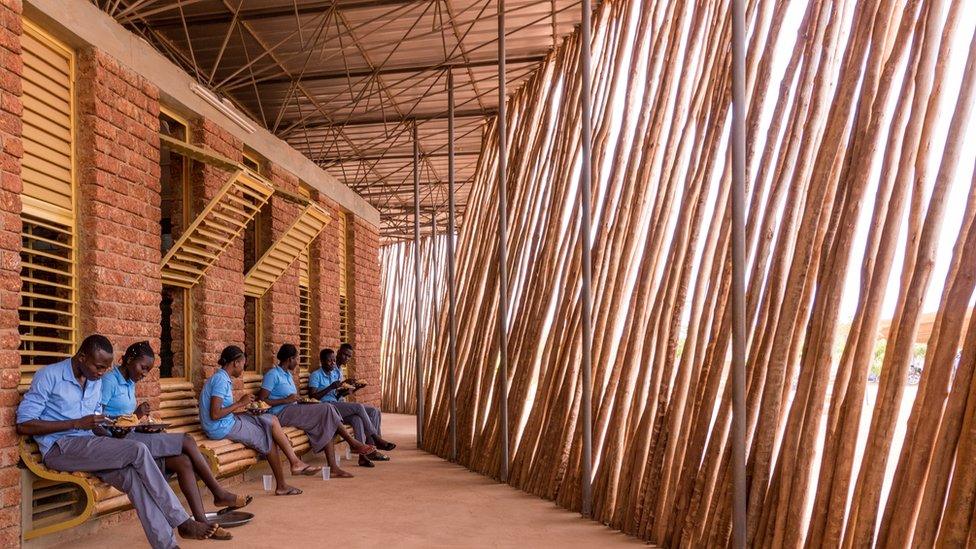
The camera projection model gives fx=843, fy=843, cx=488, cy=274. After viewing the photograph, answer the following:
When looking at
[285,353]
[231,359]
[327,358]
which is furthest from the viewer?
[327,358]

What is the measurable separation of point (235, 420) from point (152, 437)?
149 cm

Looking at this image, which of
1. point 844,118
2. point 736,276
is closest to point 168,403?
point 736,276

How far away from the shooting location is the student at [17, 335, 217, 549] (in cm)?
413

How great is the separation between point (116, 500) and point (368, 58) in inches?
226

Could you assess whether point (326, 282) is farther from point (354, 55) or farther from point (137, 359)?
point (137, 359)

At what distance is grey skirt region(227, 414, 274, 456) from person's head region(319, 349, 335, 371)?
6.22ft

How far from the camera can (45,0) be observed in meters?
4.51

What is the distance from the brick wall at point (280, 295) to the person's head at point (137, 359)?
10.2ft

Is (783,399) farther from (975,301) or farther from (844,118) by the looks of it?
(844,118)

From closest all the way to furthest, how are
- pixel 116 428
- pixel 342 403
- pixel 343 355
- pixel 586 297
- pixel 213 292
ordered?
1. pixel 116 428
2. pixel 586 297
3. pixel 213 292
4. pixel 342 403
5. pixel 343 355

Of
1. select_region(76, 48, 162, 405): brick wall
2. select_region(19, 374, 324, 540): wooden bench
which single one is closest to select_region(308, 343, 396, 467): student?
select_region(19, 374, 324, 540): wooden bench

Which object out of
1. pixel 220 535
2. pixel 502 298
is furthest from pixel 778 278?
pixel 220 535

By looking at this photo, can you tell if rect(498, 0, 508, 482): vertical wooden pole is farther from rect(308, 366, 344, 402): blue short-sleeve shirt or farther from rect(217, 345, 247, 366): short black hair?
rect(308, 366, 344, 402): blue short-sleeve shirt

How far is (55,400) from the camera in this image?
420cm
